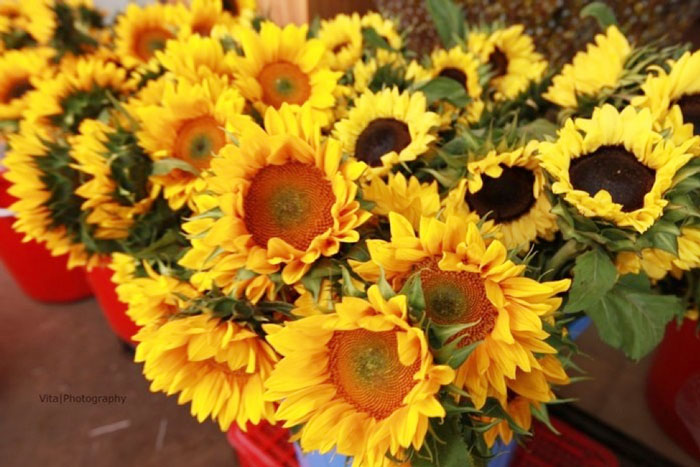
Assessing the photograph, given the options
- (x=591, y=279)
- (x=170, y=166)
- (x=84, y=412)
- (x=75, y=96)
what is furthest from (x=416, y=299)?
(x=84, y=412)

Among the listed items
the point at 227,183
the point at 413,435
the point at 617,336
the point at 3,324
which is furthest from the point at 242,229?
the point at 3,324

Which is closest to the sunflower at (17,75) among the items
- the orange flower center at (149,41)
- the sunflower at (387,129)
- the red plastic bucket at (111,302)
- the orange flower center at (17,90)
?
the orange flower center at (17,90)

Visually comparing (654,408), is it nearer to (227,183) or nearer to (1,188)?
(227,183)

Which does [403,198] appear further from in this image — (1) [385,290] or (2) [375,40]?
(2) [375,40]

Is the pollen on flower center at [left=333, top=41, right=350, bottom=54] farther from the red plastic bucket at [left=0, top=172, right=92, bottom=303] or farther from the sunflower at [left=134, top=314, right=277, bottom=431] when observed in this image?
the red plastic bucket at [left=0, top=172, right=92, bottom=303]

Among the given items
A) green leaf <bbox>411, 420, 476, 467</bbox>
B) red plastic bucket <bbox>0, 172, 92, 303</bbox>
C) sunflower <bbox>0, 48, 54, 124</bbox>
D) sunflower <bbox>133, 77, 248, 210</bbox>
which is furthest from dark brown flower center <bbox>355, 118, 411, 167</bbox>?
red plastic bucket <bbox>0, 172, 92, 303</bbox>

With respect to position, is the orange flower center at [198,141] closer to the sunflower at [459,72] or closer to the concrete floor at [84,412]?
the sunflower at [459,72]
